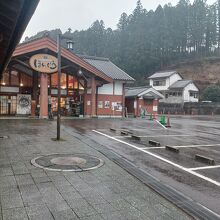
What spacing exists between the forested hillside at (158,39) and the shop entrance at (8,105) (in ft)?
147

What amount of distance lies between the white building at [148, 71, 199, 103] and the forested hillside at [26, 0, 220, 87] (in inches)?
359

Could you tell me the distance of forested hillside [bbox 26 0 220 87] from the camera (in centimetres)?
7075

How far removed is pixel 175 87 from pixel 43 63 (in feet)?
136

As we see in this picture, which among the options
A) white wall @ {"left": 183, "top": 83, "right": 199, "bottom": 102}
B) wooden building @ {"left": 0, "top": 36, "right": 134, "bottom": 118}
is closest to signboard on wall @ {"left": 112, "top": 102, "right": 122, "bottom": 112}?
wooden building @ {"left": 0, "top": 36, "right": 134, "bottom": 118}

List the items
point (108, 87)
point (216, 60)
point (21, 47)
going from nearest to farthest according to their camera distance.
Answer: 1. point (21, 47)
2. point (108, 87)
3. point (216, 60)

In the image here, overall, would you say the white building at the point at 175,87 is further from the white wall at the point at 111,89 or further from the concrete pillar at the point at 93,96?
the concrete pillar at the point at 93,96

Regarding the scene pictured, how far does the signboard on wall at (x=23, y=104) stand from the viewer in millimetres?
26641

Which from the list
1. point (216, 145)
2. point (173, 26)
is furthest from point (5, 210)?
point (173, 26)

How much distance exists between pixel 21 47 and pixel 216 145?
17.9 m

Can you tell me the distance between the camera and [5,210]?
4801mm

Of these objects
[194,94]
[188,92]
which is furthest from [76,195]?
[194,94]

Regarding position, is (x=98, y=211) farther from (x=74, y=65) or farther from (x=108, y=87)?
(x=108, y=87)

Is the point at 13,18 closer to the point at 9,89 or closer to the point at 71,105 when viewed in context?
the point at 9,89

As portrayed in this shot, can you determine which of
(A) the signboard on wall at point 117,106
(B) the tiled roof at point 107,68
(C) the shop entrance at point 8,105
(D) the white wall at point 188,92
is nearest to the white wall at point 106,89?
(B) the tiled roof at point 107,68
